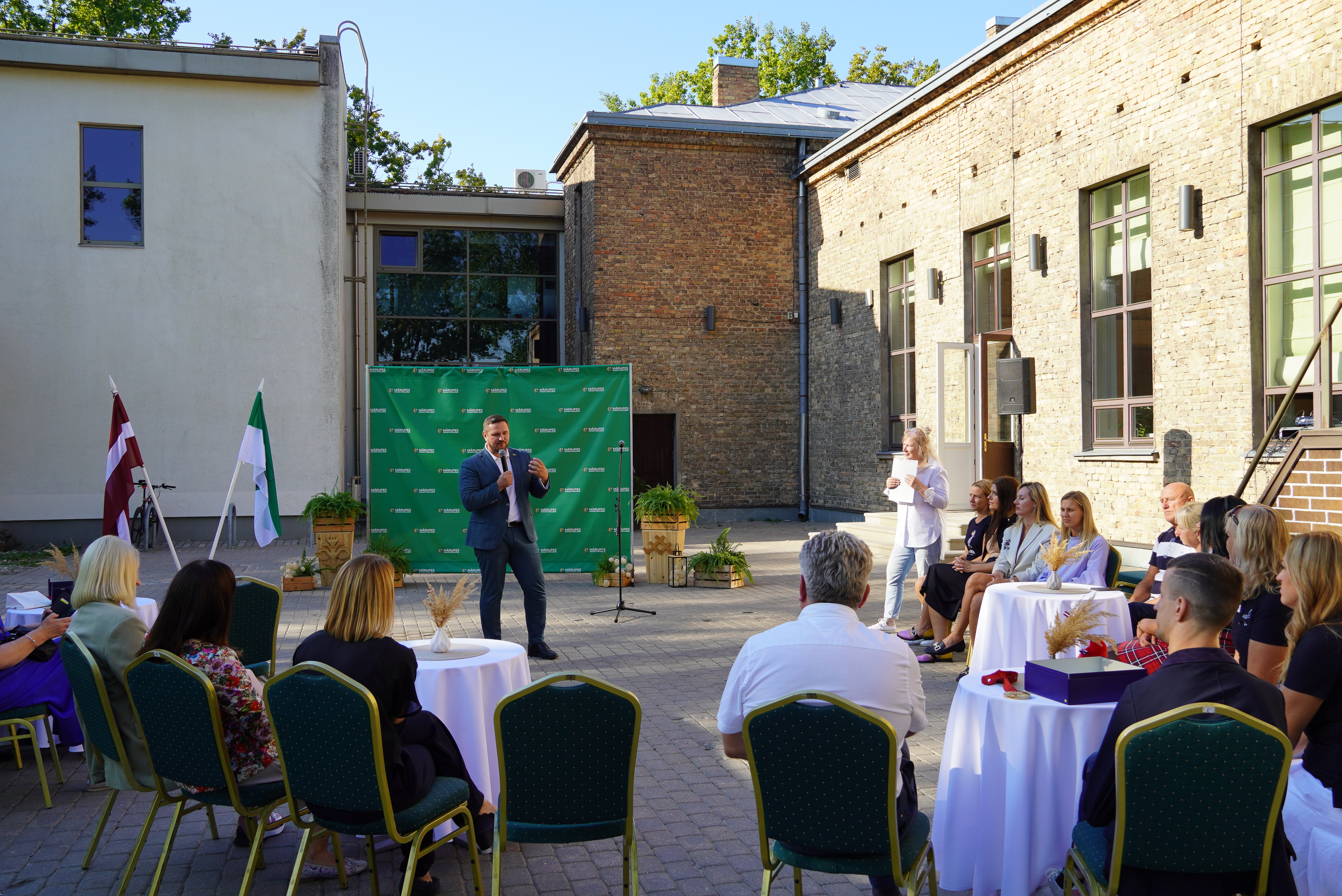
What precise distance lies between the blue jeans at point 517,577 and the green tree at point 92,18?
26502mm

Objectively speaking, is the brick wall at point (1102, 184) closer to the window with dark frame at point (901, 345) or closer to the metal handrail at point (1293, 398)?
the window with dark frame at point (901, 345)

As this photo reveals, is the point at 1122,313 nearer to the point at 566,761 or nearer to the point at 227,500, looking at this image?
the point at 227,500

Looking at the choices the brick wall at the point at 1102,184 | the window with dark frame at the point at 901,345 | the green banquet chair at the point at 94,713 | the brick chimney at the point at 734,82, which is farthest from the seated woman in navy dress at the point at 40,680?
the brick chimney at the point at 734,82

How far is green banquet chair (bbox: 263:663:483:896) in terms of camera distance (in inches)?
131

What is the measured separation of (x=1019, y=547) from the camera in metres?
7.31

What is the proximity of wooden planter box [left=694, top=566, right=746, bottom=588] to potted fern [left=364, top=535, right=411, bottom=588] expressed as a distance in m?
3.46

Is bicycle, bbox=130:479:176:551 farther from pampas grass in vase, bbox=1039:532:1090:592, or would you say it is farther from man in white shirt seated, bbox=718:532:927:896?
man in white shirt seated, bbox=718:532:927:896

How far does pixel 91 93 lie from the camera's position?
17188mm

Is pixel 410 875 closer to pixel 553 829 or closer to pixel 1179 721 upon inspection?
pixel 553 829

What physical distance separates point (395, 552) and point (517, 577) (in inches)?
174

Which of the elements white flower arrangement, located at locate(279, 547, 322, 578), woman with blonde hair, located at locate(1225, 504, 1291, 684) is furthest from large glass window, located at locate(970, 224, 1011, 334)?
woman with blonde hair, located at locate(1225, 504, 1291, 684)

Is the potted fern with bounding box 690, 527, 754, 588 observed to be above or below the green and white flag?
below

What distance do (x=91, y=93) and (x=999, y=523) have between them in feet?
55.0

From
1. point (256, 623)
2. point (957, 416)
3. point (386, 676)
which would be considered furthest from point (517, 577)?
point (957, 416)
